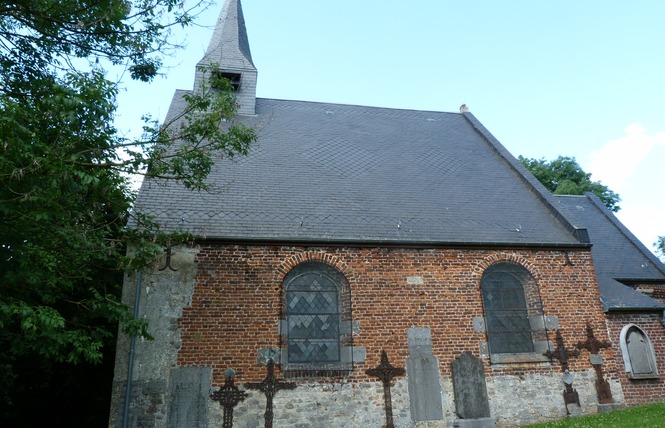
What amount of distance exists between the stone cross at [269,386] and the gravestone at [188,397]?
0.68 metres

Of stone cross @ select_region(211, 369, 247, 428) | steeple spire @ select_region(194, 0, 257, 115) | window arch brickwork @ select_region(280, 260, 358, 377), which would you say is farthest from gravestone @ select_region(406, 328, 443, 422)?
steeple spire @ select_region(194, 0, 257, 115)

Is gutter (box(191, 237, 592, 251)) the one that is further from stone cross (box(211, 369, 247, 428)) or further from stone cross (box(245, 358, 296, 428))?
stone cross (box(211, 369, 247, 428))

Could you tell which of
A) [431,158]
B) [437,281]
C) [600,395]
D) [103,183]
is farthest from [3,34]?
[600,395]

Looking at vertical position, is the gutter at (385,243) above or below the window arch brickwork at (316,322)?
above

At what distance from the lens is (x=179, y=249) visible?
8.17 meters

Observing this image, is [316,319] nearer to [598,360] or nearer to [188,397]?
[188,397]

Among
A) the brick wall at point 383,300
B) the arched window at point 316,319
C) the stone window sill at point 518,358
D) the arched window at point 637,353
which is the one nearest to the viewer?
the brick wall at point 383,300

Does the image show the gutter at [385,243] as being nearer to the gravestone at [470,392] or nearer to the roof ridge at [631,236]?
the gravestone at [470,392]

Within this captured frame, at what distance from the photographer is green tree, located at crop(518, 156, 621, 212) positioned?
77.0 ft

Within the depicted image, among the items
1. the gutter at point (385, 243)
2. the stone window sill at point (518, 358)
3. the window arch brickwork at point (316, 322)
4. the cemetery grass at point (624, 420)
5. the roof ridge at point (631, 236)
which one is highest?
the roof ridge at point (631, 236)

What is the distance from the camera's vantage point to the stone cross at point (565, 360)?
344 inches

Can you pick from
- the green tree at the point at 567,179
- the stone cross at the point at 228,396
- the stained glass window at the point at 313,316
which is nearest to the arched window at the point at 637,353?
the stained glass window at the point at 313,316

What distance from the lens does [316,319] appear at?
853 centimetres

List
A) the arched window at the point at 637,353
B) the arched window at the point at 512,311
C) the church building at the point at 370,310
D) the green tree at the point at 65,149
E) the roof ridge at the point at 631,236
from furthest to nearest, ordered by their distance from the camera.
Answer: the roof ridge at the point at 631,236 < the arched window at the point at 637,353 < the arched window at the point at 512,311 < the church building at the point at 370,310 < the green tree at the point at 65,149
